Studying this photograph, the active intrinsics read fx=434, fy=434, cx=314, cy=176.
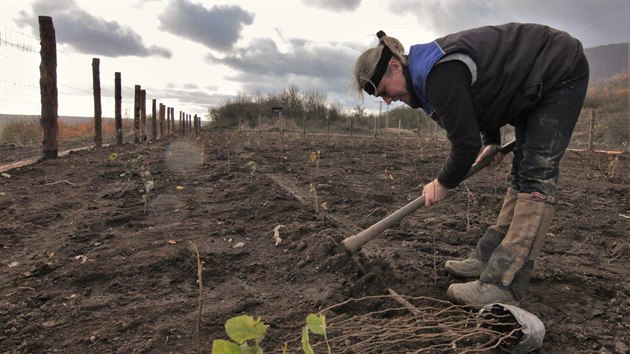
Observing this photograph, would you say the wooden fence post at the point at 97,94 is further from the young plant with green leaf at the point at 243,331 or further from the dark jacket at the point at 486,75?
the young plant with green leaf at the point at 243,331

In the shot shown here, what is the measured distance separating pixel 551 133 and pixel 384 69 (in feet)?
2.89

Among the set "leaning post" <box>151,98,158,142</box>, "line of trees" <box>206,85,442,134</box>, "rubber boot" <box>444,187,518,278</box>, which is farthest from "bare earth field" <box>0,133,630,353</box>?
"line of trees" <box>206,85,442,134</box>

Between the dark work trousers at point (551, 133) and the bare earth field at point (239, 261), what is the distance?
698 mm

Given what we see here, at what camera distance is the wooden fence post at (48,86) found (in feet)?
26.7

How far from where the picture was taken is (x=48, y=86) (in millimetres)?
8164

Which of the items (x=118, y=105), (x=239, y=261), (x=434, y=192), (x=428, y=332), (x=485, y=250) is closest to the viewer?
(x=428, y=332)

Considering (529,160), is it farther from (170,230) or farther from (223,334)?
(170,230)

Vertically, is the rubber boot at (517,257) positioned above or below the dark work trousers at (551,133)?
below

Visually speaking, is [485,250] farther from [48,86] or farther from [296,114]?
[296,114]

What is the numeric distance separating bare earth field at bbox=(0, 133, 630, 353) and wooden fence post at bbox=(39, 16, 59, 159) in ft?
9.12

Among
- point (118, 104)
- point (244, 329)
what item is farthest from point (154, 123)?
point (244, 329)

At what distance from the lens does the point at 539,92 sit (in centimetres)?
212

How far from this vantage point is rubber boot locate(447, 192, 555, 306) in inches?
83.0

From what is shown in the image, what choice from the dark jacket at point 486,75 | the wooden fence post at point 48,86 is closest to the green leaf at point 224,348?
the dark jacket at point 486,75
